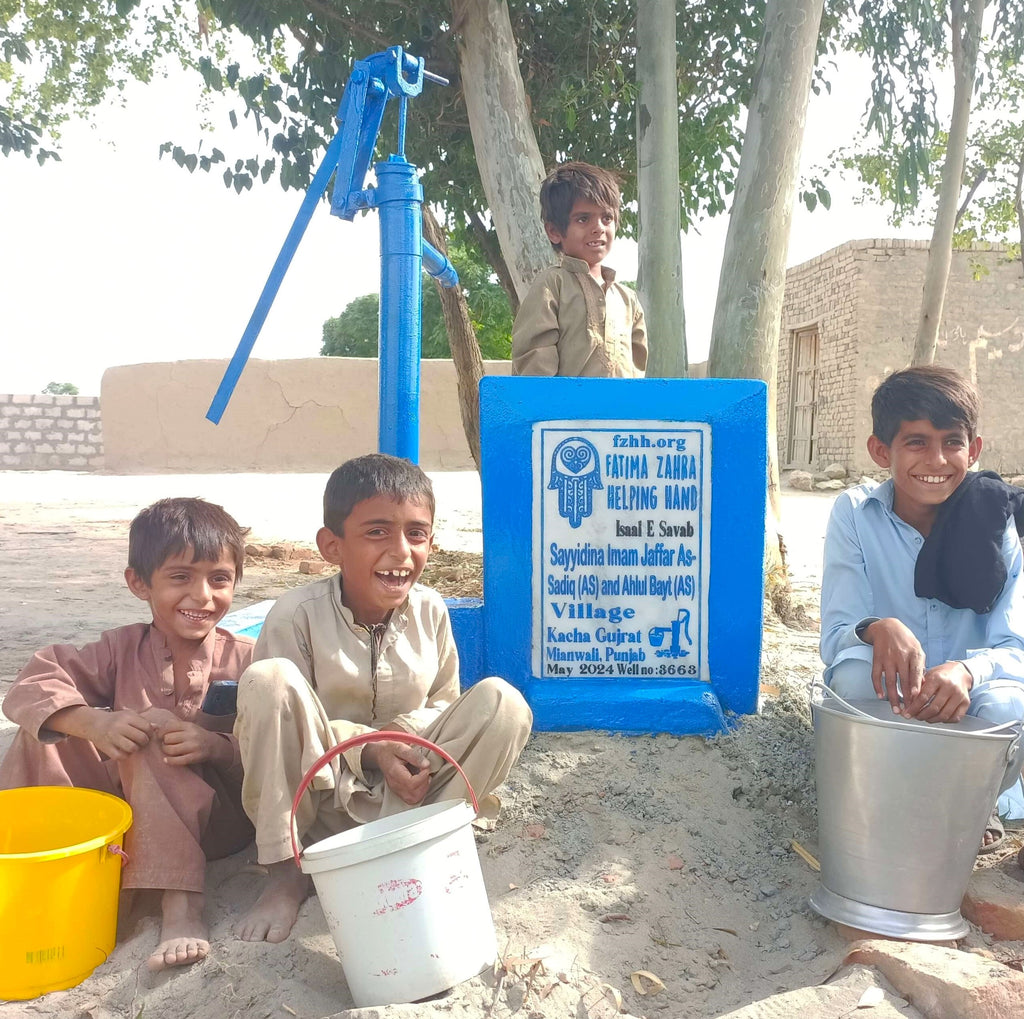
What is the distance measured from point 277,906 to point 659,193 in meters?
3.62

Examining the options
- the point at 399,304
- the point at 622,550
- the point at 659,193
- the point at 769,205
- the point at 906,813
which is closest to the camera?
the point at 906,813

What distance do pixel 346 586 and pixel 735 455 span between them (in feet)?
3.73

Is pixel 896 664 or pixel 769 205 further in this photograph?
pixel 769 205

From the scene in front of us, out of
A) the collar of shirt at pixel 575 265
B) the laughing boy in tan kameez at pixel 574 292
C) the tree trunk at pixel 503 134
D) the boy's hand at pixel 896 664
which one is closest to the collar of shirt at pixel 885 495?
the boy's hand at pixel 896 664

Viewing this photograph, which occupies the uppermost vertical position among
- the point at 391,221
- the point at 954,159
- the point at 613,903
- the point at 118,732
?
the point at 954,159

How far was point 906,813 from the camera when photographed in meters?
1.76

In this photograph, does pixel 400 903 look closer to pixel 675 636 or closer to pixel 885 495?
pixel 675 636

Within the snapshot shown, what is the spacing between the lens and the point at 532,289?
122 inches

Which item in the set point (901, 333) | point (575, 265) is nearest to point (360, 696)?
point (575, 265)

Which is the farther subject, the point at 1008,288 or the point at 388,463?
the point at 1008,288

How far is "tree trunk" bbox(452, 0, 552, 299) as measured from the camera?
4.64 meters

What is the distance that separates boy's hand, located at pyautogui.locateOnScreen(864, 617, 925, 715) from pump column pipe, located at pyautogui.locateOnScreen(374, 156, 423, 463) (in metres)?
1.52

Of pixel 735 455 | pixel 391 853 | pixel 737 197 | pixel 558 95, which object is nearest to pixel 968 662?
pixel 735 455

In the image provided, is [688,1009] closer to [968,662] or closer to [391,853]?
[391,853]
